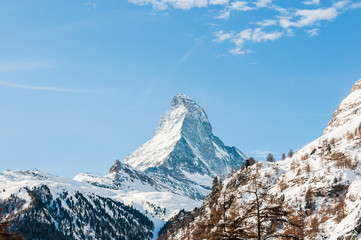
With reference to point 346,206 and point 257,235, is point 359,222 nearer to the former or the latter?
point 257,235

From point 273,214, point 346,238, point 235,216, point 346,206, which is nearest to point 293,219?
point 273,214

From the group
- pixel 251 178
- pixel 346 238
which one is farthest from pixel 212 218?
pixel 346 238

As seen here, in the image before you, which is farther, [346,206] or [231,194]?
[346,206]

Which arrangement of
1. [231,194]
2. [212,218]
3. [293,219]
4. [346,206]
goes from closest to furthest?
[293,219] < [212,218] < [231,194] < [346,206]

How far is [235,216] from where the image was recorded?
3931 cm

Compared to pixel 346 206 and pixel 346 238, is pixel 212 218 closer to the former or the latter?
pixel 346 238

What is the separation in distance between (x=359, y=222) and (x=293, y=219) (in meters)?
9.04

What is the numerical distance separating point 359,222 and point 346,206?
159 metres

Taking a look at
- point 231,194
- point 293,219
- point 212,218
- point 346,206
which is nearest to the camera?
point 293,219

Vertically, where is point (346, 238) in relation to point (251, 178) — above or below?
below

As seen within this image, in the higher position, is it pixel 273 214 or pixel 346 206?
pixel 346 206

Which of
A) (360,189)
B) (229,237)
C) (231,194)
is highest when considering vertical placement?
(360,189)

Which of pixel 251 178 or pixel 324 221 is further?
pixel 324 221

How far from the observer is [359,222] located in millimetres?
42344
